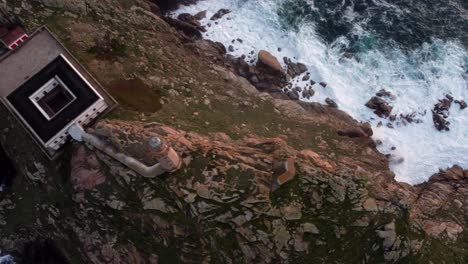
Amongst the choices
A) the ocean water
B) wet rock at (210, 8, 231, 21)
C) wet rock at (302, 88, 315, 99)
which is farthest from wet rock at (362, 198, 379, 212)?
wet rock at (210, 8, 231, 21)

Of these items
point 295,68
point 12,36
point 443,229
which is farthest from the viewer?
point 295,68

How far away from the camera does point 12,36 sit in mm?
41938

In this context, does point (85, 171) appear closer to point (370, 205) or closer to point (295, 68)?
point (370, 205)

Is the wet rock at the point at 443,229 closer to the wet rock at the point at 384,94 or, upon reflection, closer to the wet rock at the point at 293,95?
the wet rock at the point at 384,94

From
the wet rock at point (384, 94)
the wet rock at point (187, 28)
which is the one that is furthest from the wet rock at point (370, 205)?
the wet rock at point (187, 28)

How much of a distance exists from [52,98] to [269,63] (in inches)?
1050

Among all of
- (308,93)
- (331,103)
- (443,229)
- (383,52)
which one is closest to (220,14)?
(308,93)

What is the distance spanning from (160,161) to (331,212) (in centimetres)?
1594

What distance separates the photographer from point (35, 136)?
37.8 meters

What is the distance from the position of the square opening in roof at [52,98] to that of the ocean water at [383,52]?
22062mm

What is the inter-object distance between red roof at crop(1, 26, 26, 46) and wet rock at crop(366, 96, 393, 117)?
41.4 metres

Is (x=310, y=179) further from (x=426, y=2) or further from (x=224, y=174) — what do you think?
(x=426, y=2)

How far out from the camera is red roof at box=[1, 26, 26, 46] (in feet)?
137

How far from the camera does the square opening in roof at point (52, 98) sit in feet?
125
